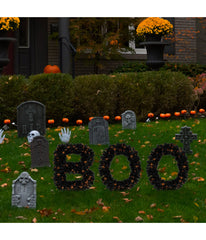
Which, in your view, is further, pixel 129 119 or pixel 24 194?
pixel 129 119

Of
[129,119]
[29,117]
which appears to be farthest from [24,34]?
[129,119]

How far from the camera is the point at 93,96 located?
1072 centimetres

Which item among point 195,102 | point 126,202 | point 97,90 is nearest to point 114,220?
point 126,202

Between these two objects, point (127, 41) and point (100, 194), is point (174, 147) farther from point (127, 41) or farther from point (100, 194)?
point (127, 41)

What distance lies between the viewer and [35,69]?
51.3ft

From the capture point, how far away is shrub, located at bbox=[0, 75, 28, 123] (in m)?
10.2

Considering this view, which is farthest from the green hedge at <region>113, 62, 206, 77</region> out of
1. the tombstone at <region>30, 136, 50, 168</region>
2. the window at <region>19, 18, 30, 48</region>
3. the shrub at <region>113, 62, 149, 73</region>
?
the tombstone at <region>30, 136, 50, 168</region>

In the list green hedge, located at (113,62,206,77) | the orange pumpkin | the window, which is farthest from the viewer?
the window

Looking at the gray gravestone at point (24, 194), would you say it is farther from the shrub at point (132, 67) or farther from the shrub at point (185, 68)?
the shrub at point (185, 68)

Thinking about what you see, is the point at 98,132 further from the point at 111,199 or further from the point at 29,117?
the point at 111,199

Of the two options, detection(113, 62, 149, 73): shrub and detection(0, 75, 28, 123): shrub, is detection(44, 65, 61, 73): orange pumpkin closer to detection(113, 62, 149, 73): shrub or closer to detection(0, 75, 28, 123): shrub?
detection(113, 62, 149, 73): shrub

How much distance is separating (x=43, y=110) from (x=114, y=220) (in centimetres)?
Result: 485

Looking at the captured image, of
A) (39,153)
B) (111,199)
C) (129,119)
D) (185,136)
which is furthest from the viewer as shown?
(129,119)

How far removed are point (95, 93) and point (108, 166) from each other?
17.7 feet
